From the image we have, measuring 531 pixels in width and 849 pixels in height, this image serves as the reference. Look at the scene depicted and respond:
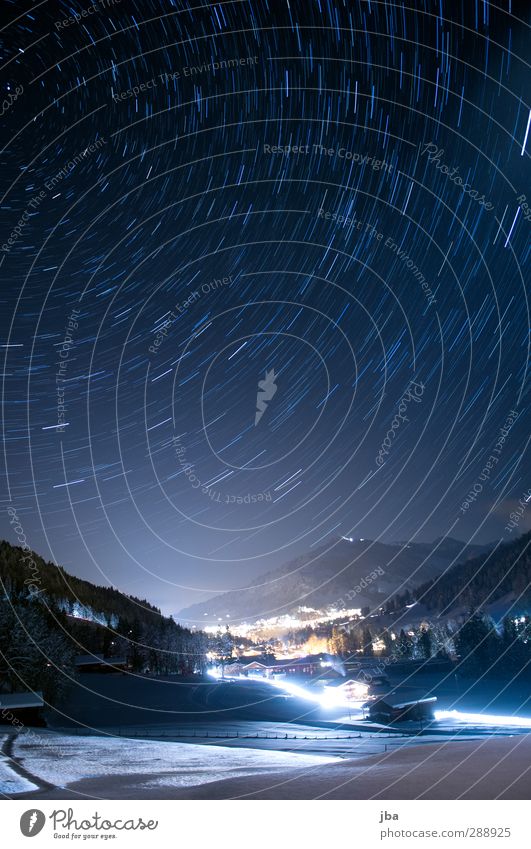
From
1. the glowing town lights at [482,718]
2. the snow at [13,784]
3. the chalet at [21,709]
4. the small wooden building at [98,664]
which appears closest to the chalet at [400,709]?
the glowing town lights at [482,718]

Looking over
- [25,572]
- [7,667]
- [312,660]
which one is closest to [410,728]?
[7,667]

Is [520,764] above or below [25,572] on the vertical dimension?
below

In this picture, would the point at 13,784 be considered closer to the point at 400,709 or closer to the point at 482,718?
the point at 400,709

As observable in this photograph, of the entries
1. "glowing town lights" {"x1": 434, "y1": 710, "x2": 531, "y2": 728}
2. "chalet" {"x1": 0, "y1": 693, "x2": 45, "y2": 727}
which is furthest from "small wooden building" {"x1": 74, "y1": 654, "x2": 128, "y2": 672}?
"glowing town lights" {"x1": 434, "y1": 710, "x2": 531, "y2": 728}

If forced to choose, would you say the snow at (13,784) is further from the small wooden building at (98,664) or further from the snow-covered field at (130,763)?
the small wooden building at (98,664)
